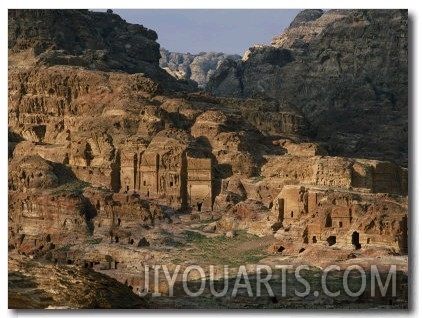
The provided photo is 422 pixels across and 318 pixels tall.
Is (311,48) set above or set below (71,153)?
above

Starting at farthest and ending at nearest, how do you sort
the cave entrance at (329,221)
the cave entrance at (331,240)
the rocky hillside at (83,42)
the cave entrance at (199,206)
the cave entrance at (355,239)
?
1. the rocky hillside at (83,42)
2. the cave entrance at (199,206)
3. the cave entrance at (329,221)
4. the cave entrance at (331,240)
5. the cave entrance at (355,239)

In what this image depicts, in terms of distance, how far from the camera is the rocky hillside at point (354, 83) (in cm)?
9325

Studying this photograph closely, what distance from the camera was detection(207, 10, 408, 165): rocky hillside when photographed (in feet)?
306

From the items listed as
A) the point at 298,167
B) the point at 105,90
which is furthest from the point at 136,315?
the point at 105,90

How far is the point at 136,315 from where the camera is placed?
35.0 meters

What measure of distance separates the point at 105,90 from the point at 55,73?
4.21 metres

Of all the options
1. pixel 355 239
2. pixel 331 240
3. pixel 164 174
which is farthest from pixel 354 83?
pixel 355 239

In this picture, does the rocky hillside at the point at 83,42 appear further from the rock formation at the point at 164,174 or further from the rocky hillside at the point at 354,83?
the rocky hillside at the point at 354,83

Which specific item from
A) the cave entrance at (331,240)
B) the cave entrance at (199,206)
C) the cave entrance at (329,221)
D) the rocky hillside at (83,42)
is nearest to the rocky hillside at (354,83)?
the rocky hillside at (83,42)

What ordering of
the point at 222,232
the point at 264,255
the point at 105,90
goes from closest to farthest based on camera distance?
the point at 264,255, the point at 222,232, the point at 105,90

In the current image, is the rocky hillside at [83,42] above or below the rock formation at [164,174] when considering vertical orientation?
above

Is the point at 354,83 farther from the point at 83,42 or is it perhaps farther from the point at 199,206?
the point at 199,206

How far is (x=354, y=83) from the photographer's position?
105438 millimetres

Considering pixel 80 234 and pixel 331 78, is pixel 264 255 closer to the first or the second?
pixel 80 234
